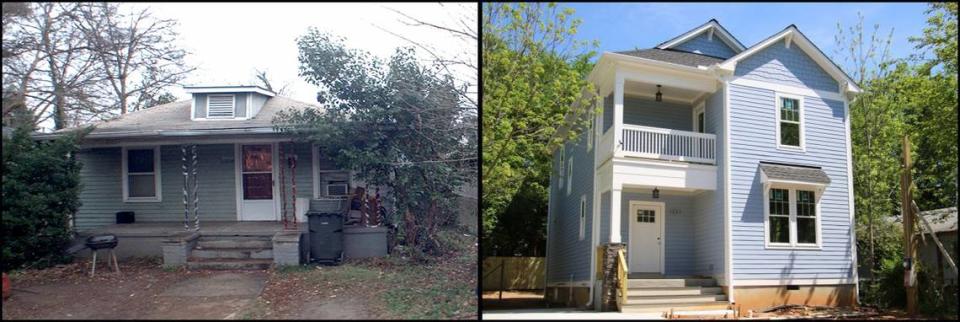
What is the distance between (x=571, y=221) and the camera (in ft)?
56.2

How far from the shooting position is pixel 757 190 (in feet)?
43.6

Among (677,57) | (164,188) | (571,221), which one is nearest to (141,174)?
(164,188)

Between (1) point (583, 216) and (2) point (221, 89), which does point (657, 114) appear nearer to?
(1) point (583, 216)

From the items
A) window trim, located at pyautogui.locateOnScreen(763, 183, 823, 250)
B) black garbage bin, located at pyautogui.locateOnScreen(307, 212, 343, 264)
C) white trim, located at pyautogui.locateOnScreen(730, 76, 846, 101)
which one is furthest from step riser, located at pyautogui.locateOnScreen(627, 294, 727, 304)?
black garbage bin, located at pyautogui.locateOnScreen(307, 212, 343, 264)

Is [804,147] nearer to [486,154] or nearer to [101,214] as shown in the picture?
[486,154]

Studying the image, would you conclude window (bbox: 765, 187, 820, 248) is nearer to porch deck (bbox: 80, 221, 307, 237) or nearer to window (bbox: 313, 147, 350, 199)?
window (bbox: 313, 147, 350, 199)

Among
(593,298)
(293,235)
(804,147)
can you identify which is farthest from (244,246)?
(804,147)

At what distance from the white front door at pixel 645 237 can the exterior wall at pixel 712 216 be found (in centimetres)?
79

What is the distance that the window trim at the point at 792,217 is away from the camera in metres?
13.2

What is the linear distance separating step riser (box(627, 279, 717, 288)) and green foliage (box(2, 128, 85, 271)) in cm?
1068

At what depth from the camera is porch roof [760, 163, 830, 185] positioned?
1316cm

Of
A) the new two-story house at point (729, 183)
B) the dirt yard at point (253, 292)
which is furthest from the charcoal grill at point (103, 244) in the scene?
the new two-story house at point (729, 183)

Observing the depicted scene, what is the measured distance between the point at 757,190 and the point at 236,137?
33.9ft

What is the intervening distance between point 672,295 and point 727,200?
86.0 inches
